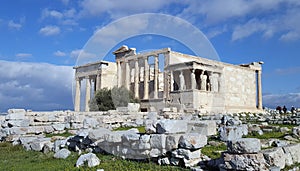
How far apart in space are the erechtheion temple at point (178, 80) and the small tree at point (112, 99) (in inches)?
115

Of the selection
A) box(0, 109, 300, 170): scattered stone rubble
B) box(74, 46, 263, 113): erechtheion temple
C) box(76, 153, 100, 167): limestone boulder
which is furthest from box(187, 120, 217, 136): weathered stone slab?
box(74, 46, 263, 113): erechtheion temple

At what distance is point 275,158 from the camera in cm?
479

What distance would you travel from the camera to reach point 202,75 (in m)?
32.7

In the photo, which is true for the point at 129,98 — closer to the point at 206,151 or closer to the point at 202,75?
the point at 202,75

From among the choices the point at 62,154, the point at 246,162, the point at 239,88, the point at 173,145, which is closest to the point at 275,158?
the point at 246,162

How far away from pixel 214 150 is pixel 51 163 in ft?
12.9

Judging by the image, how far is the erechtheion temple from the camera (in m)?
31.1

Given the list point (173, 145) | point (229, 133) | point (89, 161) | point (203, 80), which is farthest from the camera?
point (203, 80)

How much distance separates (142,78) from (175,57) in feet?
22.5

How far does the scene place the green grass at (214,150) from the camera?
641 cm

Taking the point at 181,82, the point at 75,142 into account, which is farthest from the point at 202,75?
the point at 75,142

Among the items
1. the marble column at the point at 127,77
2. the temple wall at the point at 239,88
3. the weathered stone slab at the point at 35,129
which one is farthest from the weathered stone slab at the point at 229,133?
the marble column at the point at 127,77

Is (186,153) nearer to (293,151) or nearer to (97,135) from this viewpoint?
(293,151)

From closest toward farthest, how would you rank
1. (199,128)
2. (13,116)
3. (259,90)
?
(199,128), (13,116), (259,90)
